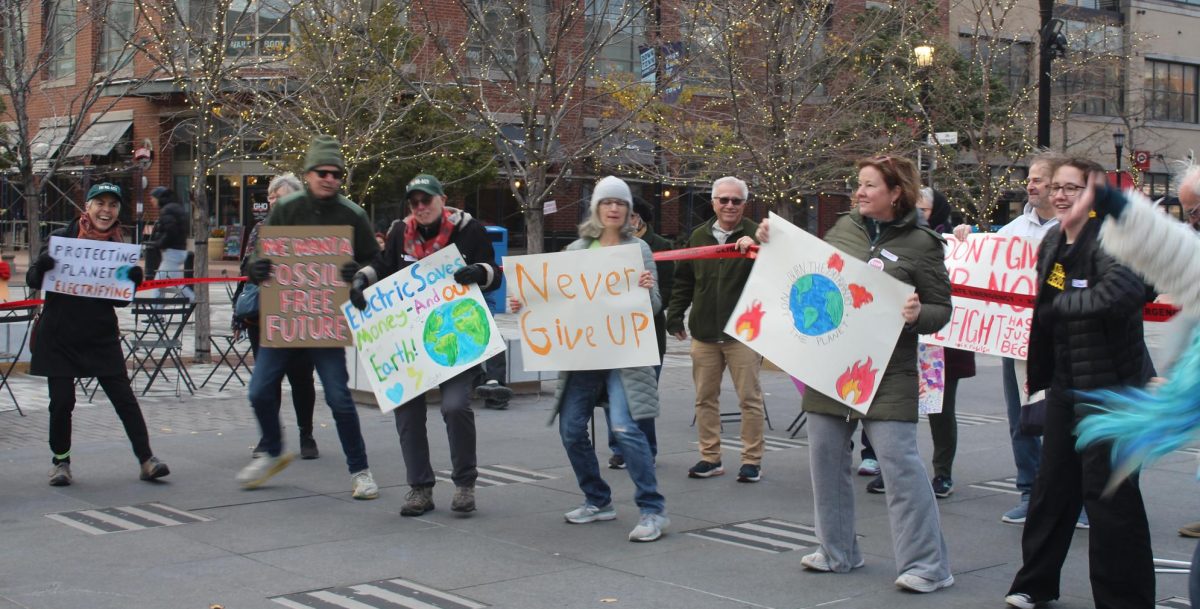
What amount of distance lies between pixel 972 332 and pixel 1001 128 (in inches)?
626

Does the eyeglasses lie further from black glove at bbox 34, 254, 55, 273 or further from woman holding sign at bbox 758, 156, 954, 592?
woman holding sign at bbox 758, 156, 954, 592

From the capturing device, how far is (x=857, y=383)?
18.5 ft

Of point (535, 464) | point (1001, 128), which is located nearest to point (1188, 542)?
point (535, 464)

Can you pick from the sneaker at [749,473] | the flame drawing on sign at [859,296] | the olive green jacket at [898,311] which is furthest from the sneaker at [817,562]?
the sneaker at [749,473]

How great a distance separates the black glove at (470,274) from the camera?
23.1 feet

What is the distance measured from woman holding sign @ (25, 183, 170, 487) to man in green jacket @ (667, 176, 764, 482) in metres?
3.33

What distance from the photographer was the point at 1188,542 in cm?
685

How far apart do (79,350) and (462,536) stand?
2.78 meters

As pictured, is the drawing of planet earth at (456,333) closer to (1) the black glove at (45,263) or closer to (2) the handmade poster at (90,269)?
(2) the handmade poster at (90,269)

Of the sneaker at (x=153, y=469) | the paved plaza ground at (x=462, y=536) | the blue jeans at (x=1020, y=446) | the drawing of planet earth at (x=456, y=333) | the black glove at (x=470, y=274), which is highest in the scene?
the black glove at (x=470, y=274)

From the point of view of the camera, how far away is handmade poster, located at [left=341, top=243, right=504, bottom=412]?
7.07 m

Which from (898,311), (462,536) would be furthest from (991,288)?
(462,536)

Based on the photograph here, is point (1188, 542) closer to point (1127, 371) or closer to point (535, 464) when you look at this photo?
point (1127, 371)

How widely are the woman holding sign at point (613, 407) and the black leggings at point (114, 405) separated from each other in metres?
2.55
